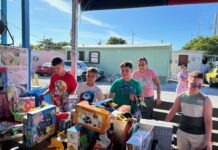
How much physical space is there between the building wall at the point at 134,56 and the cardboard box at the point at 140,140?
13.6 metres

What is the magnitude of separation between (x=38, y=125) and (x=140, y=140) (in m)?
0.75

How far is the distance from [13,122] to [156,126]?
1327 mm

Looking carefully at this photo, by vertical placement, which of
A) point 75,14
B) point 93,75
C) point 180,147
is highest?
point 75,14

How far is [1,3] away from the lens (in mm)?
3605

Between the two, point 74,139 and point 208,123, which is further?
point 208,123

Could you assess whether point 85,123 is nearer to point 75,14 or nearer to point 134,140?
point 134,140

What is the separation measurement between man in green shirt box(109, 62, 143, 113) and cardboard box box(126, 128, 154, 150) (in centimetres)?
95

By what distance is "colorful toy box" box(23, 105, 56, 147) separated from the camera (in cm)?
154

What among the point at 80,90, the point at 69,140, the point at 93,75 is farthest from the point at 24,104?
the point at 69,140

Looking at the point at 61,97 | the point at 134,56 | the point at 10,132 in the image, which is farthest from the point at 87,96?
the point at 134,56

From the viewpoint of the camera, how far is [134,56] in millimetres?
15781

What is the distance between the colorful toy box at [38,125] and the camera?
1536 millimetres

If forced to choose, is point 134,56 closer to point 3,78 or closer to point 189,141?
point 3,78

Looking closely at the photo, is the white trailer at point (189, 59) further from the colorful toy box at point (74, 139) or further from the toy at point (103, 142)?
the colorful toy box at point (74, 139)
